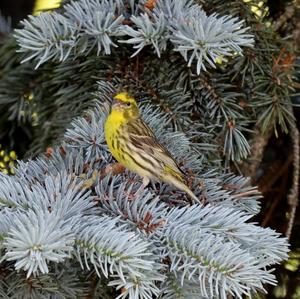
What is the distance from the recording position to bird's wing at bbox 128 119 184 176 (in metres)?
1.59

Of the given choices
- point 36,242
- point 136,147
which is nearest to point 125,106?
point 136,147

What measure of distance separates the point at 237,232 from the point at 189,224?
9 centimetres

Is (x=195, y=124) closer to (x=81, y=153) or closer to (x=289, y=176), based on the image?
(x=81, y=153)

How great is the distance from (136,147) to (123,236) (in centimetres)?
59

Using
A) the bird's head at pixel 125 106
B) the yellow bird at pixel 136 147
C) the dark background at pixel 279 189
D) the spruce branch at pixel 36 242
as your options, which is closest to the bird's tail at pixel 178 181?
the yellow bird at pixel 136 147

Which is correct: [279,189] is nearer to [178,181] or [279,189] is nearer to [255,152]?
[255,152]

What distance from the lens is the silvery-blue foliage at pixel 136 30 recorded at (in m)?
1.57

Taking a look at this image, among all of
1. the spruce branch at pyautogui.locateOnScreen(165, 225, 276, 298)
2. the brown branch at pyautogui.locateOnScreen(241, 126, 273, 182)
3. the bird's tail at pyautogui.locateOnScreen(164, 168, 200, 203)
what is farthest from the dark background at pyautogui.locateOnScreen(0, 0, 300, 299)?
the spruce branch at pyautogui.locateOnScreen(165, 225, 276, 298)

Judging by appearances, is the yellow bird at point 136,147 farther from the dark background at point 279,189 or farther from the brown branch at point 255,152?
the dark background at point 279,189

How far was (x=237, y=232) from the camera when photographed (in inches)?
51.5

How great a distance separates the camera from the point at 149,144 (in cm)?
169

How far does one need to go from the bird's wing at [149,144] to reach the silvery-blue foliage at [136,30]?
7.3 inches

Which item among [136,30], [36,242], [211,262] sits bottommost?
[36,242]

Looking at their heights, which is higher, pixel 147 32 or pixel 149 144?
pixel 147 32
